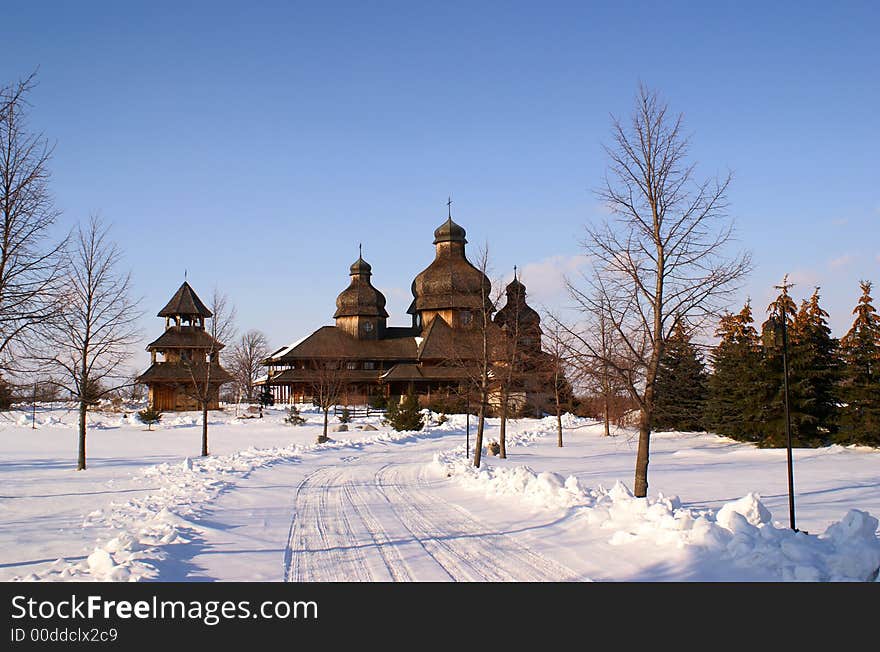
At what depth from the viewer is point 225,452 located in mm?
28594

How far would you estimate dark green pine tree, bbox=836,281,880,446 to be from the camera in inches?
1094

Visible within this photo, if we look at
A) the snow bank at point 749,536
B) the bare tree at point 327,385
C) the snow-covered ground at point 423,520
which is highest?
the bare tree at point 327,385

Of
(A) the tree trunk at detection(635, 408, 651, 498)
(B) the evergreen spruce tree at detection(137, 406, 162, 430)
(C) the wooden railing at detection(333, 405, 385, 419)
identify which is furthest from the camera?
(C) the wooden railing at detection(333, 405, 385, 419)

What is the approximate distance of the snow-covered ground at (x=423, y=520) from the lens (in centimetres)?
798

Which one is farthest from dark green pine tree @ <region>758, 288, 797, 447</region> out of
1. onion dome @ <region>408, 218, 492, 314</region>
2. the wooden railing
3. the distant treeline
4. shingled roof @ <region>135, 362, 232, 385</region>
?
shingled roof @ <region>135, 362, 232, 385</region>

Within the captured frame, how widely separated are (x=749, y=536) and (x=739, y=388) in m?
26.1

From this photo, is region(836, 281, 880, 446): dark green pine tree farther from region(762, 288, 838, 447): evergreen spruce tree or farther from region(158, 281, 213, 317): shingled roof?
region(158, 281, 213, 317): shingled roof

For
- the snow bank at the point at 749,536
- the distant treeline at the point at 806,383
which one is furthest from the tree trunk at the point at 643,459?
the distant treeline at the point at 806,383

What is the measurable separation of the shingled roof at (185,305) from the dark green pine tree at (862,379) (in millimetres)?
47000

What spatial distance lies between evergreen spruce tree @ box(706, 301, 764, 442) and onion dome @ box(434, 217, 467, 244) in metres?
32.8

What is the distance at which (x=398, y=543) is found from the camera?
9727 mm

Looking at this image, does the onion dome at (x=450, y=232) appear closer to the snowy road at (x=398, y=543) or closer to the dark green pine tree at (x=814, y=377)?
the dark green pine tree at (x=814, y=377)
